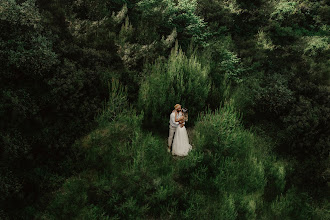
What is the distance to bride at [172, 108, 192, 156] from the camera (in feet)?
24.3

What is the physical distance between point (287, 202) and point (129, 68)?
6751 mm

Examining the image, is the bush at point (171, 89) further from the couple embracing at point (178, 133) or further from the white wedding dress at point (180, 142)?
the white wedding dress at point (180, 142)

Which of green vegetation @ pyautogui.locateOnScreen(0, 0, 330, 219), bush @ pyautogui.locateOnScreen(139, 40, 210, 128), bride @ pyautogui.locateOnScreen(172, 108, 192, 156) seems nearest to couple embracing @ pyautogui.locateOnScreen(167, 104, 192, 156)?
bride @ pyautogui.locateOnScreen(172, 108, 192, 156)

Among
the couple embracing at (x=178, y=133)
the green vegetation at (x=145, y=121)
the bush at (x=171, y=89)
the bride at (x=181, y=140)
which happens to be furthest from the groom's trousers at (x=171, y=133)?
the bush at (x=171, y=89)

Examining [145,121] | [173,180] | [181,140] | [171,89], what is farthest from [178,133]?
[171,89]

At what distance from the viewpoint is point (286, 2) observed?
467 inches

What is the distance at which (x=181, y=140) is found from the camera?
7.52 metres

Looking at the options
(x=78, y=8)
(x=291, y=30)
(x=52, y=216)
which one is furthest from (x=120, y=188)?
(x=291, y=30)

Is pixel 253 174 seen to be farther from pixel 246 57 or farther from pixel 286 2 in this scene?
pixel 286 2

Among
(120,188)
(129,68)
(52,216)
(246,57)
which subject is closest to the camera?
(52,216)

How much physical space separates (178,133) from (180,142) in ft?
1.02

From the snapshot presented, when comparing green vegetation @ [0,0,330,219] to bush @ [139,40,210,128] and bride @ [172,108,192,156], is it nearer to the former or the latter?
bush @ [139,40,210,128]

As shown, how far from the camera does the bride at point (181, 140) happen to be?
742 cm

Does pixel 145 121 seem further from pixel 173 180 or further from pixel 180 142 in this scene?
pixel 173 180
